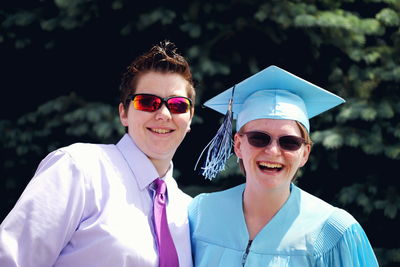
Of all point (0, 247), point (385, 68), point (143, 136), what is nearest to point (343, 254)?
point (143, 136)

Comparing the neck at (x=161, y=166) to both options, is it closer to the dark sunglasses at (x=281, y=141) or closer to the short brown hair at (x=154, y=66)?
the short brown hair at (x=154, y=66)

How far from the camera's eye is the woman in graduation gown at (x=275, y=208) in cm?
244

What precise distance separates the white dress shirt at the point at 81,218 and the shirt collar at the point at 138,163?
0.03 metres

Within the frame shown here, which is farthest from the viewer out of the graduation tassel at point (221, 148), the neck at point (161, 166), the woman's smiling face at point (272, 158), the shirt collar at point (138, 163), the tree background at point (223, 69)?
the tree background at point (223, 69)

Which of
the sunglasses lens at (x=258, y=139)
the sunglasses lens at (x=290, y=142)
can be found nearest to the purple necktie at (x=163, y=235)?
the sunglasses lens at (x=258, y=139)

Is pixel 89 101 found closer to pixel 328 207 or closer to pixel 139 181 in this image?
pixel 139 181

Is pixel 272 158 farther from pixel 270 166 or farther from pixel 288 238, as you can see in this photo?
pixel 288 238

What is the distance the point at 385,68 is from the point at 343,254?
264cm

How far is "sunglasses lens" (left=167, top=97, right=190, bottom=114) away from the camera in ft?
8.96

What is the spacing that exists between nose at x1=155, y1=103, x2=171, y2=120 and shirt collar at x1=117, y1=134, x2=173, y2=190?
0.68 feet

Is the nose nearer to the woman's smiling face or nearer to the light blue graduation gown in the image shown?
the woman's smiling face

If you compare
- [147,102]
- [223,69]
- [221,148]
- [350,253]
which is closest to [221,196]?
[221,148]

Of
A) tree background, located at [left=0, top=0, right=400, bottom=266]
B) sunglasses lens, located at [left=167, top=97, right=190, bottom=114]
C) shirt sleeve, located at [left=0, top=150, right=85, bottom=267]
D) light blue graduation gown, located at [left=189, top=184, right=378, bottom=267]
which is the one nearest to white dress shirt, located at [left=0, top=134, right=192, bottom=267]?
shirt sleeve, located at [left=0, top=150, right=85, bottom=267]

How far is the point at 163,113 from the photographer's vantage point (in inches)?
106
